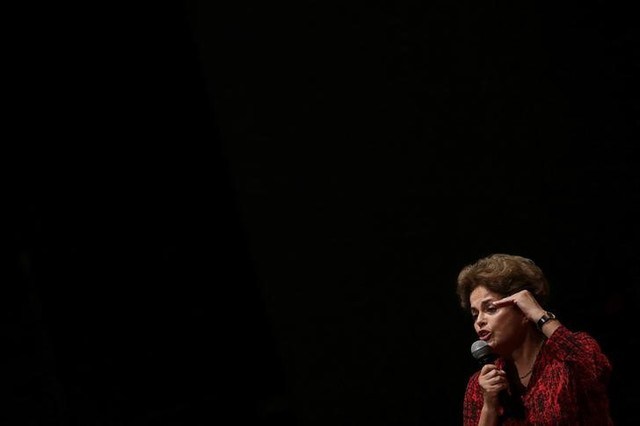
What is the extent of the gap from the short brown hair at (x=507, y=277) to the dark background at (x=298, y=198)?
0.84 metres

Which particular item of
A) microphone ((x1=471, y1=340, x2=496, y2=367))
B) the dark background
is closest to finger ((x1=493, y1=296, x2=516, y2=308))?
microphone ((x1=471, y1=340, x2=496, y2=367))

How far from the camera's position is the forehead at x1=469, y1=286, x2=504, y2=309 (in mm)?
2318

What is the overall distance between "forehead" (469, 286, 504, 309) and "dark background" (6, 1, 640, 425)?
32.7 inches

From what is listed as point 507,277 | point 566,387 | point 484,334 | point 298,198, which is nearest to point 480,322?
point 484,334

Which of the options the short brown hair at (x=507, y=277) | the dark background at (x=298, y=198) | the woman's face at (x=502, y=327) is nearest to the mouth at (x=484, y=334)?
the woman's face at (x=502, y=327)

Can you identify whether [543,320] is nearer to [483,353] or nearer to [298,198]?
[483,353]

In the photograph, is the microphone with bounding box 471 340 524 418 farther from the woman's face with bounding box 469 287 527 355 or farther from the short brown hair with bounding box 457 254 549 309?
the short brown hair with bounding box 457 254 549 309

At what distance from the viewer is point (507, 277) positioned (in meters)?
2.32

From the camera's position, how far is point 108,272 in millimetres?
2846

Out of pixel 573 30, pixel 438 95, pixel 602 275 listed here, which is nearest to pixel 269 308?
pixel 438 95

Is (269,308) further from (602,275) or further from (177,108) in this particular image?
(602,275)

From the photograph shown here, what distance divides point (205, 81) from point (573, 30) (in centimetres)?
173

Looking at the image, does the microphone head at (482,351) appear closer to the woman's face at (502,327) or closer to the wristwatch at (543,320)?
the woman's face at (502,327)

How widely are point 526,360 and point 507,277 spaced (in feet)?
0.80
